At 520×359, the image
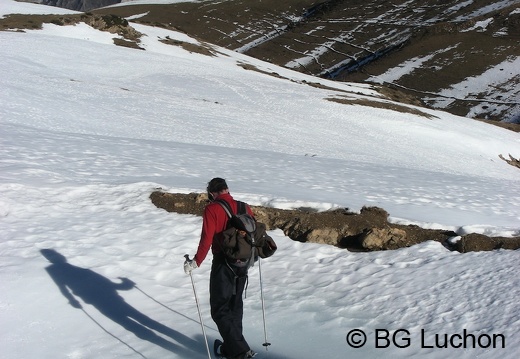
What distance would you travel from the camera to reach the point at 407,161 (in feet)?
83.4

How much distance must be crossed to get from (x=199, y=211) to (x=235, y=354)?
5.51m

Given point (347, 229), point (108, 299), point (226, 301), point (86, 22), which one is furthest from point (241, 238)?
point (86, 22)

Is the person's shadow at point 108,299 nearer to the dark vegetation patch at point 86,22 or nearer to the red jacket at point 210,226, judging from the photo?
the red jacket at point 210,226

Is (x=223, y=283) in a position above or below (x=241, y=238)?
below

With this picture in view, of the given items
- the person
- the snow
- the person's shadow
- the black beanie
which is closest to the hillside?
the snow

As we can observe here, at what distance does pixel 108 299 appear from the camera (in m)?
8.46

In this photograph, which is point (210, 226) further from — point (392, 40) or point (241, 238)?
point (392, 40)

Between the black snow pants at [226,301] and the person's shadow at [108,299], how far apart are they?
2.32 feet

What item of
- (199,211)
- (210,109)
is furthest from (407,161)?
(199,211)

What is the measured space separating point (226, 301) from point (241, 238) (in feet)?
2.91

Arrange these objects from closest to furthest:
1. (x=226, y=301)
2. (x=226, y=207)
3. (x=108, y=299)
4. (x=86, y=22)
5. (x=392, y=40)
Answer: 1. (x=226, y=207)
2. (x=226, y=301)
3. (x=108, y=299)
4. (x=86, y=22)
5. (x=392, y=40)

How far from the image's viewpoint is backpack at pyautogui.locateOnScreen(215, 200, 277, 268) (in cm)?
648

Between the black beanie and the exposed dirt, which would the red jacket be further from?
the exposed dirt

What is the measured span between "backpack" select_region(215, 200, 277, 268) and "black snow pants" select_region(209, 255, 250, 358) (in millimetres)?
153
